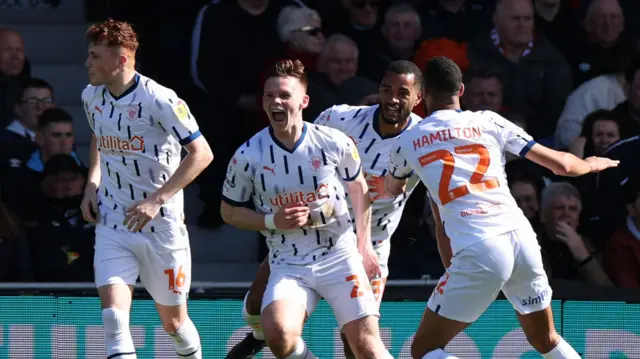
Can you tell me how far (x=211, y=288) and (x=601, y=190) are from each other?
10.6ft

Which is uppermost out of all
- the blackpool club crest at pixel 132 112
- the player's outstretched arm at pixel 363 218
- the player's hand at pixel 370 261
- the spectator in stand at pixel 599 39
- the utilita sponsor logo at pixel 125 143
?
the spectator in stand at pixel 599 39

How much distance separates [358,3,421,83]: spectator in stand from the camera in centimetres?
995

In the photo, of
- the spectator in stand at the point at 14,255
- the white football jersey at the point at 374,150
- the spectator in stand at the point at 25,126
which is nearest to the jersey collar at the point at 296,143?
the white football jersey at the point at 374,150

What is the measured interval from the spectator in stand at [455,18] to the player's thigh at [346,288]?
3.86 m

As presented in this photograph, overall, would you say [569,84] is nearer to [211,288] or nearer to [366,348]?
[211,288]

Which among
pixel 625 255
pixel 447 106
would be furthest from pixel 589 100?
pixel 447 106

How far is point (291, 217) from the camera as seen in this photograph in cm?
645

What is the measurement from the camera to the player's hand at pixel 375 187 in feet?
24.7

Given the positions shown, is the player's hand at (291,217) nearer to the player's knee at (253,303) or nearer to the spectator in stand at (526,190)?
the player's knee at (253,303)

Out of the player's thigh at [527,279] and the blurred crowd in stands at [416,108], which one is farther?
the blurred crowd in stands at [416,108]

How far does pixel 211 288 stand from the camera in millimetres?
8656

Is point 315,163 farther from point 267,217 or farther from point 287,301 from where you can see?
point 287,301

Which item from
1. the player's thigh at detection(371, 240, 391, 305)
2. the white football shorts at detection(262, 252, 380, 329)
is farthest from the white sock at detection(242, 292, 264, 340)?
the white football shorts at detection(262, 252, 380, 329)

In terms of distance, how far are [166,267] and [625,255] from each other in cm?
378
